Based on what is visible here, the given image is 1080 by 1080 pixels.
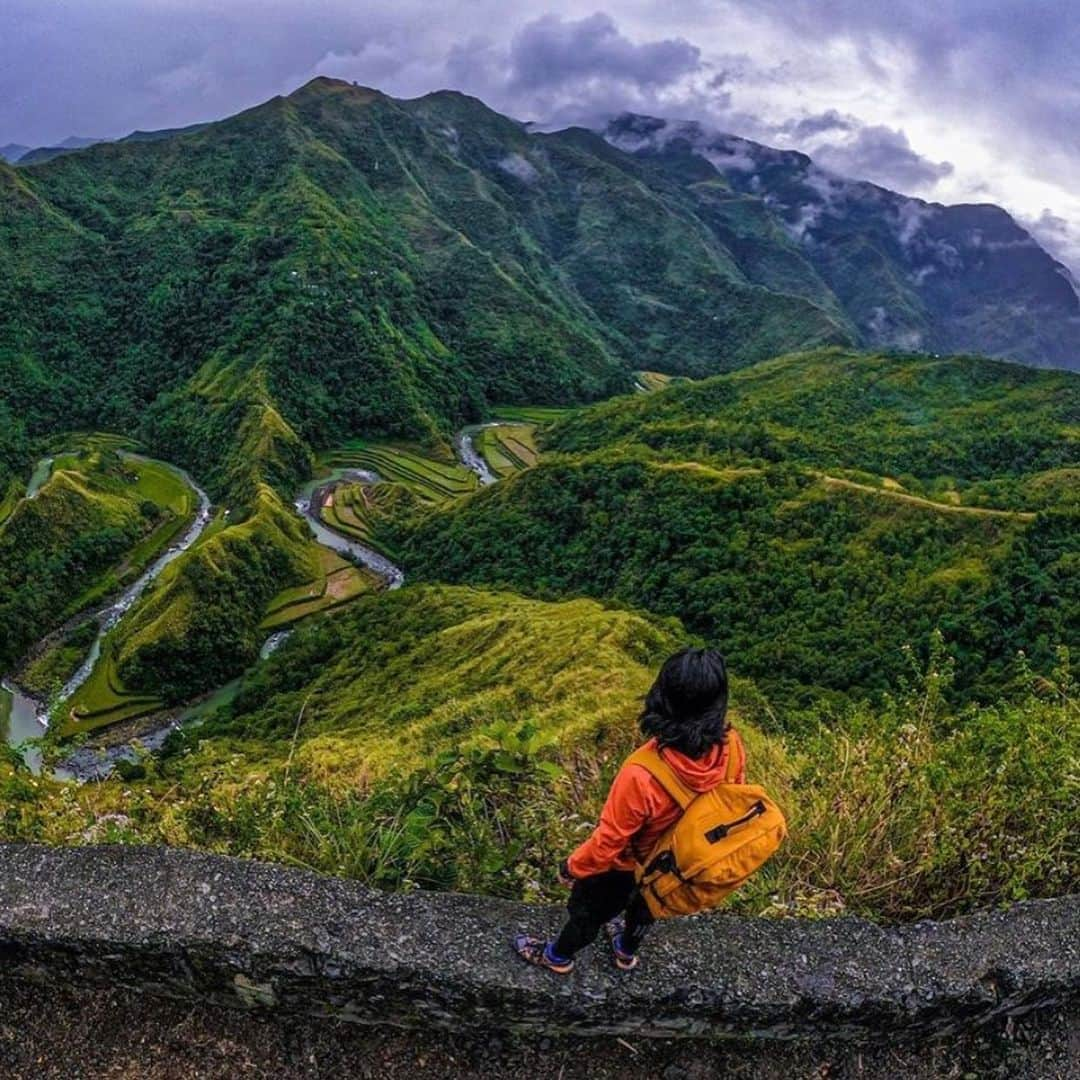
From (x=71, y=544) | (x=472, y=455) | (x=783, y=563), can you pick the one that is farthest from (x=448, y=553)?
(x=472, y=455)

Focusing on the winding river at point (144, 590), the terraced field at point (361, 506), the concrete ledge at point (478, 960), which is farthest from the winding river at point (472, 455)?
the concrete ledge at point (478, 960)

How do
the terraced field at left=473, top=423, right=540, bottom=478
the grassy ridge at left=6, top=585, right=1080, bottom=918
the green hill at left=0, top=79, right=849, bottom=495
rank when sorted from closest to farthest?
the grassy ridge at left=6, top=585, right=1080, bottom=918
the terraced field at left=473, top=423, right=540, bottom=478
the green hill at left=0, top=79, right=849, bottom=495

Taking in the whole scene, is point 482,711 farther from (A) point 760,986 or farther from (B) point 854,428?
(B) point 854,428

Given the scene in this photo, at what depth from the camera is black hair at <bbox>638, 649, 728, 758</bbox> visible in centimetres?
305

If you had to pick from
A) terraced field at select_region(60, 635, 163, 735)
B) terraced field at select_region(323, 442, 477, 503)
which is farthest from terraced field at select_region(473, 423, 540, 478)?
terraced field at select_region(60, 635, 163, 735)

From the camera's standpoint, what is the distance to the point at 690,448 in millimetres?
63219

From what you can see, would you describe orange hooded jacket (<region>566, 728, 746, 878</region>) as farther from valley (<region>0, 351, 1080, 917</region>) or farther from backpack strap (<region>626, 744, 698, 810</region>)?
valley (<region>0, 351, 1080, 917</region>)

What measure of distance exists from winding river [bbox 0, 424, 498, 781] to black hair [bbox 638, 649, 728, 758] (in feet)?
84.0

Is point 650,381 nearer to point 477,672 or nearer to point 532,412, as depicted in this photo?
point 532,412

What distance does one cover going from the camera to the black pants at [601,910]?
3.41m

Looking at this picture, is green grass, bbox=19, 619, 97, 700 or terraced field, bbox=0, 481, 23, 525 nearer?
green grass, bbox=19, 619, 97, 700

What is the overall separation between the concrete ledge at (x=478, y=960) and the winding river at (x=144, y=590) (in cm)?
2344

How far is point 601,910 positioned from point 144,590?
63.2 metres

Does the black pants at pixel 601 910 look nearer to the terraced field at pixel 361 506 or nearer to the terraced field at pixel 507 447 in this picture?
the terraced field at pixel 361 506
